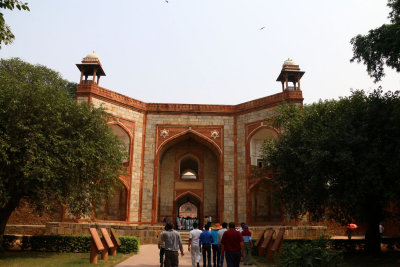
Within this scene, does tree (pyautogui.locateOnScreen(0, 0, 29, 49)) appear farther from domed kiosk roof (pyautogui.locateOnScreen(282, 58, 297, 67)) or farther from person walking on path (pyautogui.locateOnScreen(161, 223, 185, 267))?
domed kiosk roof (pyautogui.locateOnScreen(282, 58, 297, 67))

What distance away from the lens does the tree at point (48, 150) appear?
1057cm

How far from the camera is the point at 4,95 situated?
1096 centimetres

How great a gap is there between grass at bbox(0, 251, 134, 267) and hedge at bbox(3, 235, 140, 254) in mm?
390

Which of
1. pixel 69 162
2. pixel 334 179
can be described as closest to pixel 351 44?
pixel 334 179

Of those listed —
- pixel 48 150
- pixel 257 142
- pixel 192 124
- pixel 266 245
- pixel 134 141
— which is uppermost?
pixel 192 124

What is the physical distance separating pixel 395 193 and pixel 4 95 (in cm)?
1174

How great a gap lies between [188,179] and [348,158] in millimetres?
13480

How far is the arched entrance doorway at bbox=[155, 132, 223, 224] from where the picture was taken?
22.1 meters

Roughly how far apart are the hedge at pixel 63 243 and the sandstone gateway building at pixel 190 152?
24.7 ft

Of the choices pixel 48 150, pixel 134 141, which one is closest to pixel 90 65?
pixel 134 141

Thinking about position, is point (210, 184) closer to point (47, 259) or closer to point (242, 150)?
point (242, 150)

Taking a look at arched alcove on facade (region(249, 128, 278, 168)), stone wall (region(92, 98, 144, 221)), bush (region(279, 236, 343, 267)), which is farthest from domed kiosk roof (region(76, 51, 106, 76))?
bush (region(279, 236, 343, 267))

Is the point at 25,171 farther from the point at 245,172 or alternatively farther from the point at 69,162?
the point at 245,172

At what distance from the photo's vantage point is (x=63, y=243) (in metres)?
12.0
